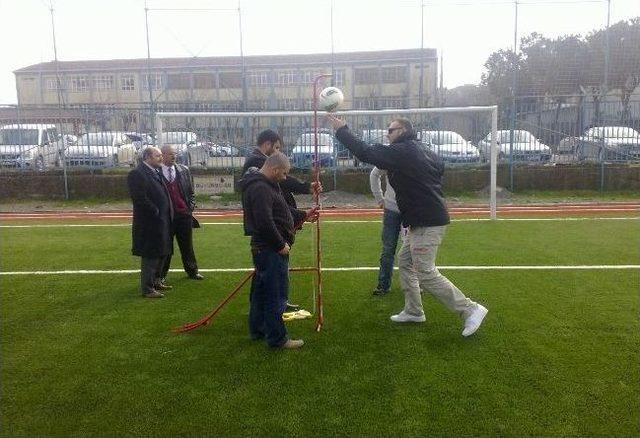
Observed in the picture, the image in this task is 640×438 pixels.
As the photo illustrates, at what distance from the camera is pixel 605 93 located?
1691cm

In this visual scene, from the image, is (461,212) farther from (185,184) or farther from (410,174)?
(410,174)

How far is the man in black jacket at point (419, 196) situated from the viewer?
4.77m

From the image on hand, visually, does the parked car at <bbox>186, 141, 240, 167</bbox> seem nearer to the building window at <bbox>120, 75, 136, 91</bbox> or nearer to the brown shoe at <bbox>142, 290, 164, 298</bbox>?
the brown shoe at <bbox>142, 290, 164, 298</bbox>

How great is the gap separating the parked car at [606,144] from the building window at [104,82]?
2286 centimetres

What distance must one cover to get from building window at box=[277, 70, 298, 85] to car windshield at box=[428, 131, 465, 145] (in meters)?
9.02

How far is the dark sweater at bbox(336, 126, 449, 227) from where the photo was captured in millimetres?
4734

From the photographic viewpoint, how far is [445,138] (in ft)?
51.6

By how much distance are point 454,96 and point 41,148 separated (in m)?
21.5

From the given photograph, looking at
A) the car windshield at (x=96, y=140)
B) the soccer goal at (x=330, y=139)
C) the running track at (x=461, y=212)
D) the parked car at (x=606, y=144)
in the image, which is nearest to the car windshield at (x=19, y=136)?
the car windshield at (x=96, y=140)

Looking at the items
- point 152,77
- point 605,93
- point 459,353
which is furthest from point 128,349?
point 152,77

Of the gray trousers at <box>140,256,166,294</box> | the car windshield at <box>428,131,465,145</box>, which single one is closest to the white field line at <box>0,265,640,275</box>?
the gray trousers at <box>140,256,166,294</box>

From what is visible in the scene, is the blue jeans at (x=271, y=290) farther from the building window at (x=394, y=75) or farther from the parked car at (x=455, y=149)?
the building window at (x=394, y=75)

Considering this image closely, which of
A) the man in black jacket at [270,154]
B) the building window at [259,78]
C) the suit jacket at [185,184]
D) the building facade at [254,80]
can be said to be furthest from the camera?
the building window at [259,78]

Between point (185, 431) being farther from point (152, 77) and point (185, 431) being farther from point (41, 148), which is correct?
point (152, 77)
